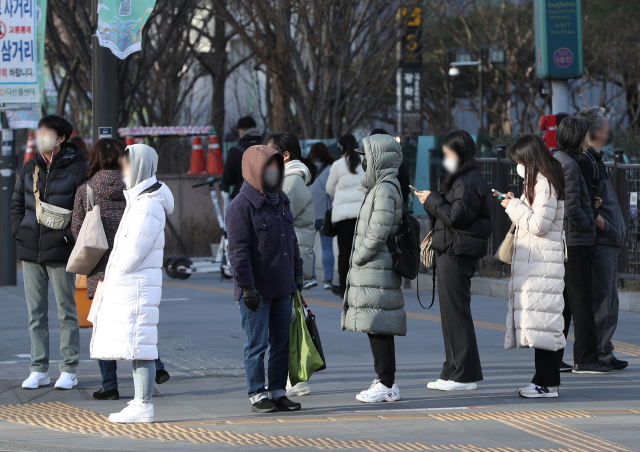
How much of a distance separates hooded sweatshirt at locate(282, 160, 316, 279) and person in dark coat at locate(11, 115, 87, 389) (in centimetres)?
145

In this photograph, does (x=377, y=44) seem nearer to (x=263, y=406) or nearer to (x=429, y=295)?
(x=429, y=295)

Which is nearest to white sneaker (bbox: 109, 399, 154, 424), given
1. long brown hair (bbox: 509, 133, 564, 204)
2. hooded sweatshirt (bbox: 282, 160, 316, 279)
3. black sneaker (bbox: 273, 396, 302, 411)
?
black sneaker (bbox: 273, 396, 302, 411)

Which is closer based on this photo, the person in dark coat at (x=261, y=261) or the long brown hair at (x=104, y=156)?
the person in dark coat at (x=261, y=261)

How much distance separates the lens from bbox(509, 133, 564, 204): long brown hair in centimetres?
670

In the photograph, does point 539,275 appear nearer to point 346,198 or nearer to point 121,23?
point 121,23

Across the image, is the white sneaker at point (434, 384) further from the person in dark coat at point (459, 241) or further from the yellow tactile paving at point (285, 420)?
the yellow tactile paving at point (285, 420)

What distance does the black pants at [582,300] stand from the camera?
745 cm

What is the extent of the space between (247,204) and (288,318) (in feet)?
2.56

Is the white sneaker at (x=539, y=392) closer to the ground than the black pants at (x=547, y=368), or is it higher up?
closer to the ground

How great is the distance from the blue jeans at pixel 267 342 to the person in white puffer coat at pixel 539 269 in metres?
1.50

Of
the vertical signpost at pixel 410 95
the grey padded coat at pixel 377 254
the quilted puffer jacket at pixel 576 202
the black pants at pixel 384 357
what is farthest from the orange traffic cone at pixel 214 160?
the black pants at pixel 384 357

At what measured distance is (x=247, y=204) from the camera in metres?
6.17

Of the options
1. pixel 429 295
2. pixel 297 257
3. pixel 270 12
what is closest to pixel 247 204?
pixel 297 257

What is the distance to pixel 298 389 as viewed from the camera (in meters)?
6.89
